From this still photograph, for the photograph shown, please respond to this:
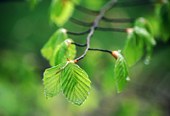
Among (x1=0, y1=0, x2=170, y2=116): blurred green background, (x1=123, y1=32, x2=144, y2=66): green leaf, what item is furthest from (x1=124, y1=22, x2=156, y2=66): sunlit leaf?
(x1=0, y1=0, x2=170, y2=116): blurred green background

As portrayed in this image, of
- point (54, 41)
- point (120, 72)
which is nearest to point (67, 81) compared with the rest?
point (120, 72)

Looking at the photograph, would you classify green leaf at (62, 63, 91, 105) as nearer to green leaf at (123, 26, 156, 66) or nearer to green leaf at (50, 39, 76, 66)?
green leaf at (50, 39, 76, 66)

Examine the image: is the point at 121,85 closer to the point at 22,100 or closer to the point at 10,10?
the point at 22,100

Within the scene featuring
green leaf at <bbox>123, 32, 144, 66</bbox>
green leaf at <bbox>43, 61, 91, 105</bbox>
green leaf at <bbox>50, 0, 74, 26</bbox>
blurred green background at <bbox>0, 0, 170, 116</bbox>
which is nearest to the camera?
green leaf at <bbox>43, 61, 91, 105</bbox>

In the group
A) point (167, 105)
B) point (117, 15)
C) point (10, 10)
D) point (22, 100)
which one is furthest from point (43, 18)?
point (167, 105)

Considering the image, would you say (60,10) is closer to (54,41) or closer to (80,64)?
(54,41)

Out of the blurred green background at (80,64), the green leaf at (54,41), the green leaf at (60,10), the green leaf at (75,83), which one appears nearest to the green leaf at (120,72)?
the green leaf at (75,83)
